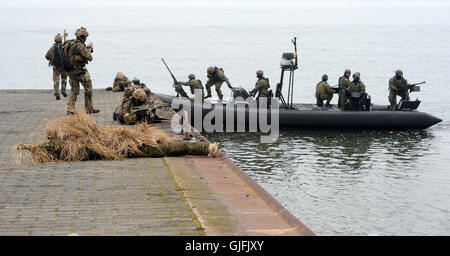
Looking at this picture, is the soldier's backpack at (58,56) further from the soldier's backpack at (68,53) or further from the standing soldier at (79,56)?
A: the soldier's backpack at (68,53)

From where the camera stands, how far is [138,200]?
9.17m

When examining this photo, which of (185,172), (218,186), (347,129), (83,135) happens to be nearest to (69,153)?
(83,135)

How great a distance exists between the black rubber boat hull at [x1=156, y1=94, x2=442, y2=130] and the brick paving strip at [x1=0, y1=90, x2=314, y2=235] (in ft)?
32.9

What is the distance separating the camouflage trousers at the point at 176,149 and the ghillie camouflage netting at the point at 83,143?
0.06 metres

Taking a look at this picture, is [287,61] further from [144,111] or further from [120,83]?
[144,111]

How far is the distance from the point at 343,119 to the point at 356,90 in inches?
40.9

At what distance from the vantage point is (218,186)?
1052 centimetres

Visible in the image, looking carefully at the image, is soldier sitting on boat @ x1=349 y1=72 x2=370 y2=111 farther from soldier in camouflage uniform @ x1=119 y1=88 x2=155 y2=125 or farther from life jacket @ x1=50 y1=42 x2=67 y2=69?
life jacket @ x1=50 y1=42 x2=67 y2=69

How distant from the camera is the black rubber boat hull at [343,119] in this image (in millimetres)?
22609

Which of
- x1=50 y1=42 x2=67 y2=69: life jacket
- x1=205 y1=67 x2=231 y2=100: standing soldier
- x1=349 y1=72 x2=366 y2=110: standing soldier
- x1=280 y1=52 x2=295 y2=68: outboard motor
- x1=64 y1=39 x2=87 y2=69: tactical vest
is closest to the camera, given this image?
x1=64 y1=39 x2=87 y2=69: tactical vest

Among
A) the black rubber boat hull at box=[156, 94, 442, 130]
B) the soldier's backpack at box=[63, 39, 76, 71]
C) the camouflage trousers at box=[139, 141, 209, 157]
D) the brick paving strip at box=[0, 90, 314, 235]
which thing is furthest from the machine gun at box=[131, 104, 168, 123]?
the black rubber boat hull at box=[156, 94, 442, 130]

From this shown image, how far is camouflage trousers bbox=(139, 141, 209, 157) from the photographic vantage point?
40.7 feet

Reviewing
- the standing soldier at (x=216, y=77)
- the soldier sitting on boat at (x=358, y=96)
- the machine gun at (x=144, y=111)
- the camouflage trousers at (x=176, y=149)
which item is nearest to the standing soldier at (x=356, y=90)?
the soldier sitting on boat at (x=358, y=96)

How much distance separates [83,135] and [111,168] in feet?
3.92
